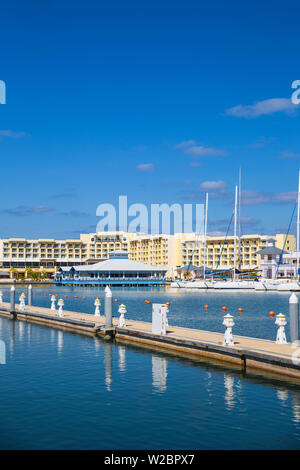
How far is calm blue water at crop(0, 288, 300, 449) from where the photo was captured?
1257cm

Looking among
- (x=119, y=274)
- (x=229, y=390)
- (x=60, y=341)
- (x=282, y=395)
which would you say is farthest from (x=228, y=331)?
(x=119, y=274)

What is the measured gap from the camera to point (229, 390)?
17500 mm

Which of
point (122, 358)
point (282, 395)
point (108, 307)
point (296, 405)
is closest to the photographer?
point (296, 405)

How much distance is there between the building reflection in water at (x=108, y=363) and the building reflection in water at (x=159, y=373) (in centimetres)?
165

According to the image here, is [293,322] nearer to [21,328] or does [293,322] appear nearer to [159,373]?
[159,373]

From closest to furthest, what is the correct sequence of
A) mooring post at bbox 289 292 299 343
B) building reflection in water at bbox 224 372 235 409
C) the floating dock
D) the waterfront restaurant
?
building reflection in water at bbox 224 372 235 409 < the floating dock < mooring post at bbox 289 292 299 343 < the waterfront restaurant

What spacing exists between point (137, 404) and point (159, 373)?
479 centimetres

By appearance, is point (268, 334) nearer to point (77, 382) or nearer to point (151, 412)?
point (77, 382)

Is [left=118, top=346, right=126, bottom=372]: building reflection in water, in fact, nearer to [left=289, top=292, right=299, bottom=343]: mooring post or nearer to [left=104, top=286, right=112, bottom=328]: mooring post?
[left=104, top=286, right=112, bottom=328]: mooring post

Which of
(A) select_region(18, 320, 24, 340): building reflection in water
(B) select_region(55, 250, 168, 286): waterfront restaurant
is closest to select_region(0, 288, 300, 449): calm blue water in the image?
(A) select_region(18, 320, 24, 340): building reflection in water

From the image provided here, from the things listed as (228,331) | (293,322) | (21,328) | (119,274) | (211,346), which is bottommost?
(21,328)

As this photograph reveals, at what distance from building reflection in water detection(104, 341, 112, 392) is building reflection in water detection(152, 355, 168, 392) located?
165cm

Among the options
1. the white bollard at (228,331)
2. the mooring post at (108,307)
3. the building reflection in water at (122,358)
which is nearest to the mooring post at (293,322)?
the white bollard at (228,331)
